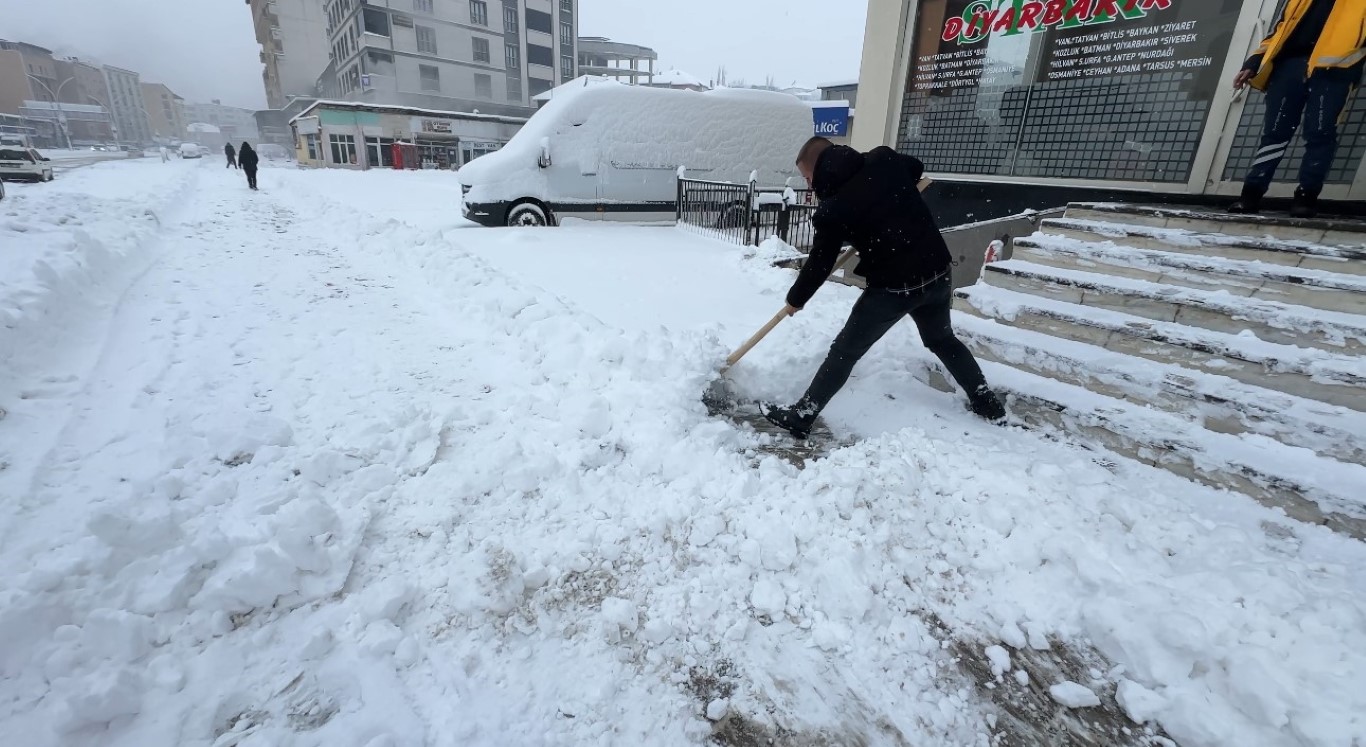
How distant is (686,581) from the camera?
7.29ft

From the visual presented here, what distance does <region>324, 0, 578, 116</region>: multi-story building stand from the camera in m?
39.6

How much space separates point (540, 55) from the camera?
4722 centimetres

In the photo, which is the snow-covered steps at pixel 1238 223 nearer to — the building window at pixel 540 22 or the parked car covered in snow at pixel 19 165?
the parked car covered in snow at pixel 19 165

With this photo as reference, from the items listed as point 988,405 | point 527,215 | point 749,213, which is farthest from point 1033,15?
point 527,215

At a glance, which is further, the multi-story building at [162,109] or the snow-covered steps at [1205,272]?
the multi-story building at [162,109]

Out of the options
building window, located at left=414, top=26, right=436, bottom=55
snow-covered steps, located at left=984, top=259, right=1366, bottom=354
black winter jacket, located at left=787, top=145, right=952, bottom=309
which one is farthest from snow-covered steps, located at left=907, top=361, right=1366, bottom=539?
building window, located at left=414, top=26, right=436, bottom=55

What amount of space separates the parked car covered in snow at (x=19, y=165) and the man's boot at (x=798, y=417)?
27.6m

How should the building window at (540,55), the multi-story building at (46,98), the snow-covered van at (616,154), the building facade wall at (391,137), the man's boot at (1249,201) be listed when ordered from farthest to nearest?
1. the multi-story building at (46,98)
2. the building window at (540,55)
3. the building facade wall at (391,137)
4. the snow-covered van at (616,154)
5. the man's boot at (1249,201)

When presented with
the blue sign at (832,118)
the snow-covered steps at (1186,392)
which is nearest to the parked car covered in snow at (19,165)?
the blue sign at (832,118)

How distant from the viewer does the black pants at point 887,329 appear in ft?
9.99

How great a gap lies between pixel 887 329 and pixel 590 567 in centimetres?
204

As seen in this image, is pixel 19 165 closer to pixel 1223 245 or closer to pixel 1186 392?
pixel 1186 392

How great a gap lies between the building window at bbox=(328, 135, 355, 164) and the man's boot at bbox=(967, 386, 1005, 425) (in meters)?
39.7

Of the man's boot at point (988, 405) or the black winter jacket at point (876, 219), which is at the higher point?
the black winter jacket at point (876, 219)
